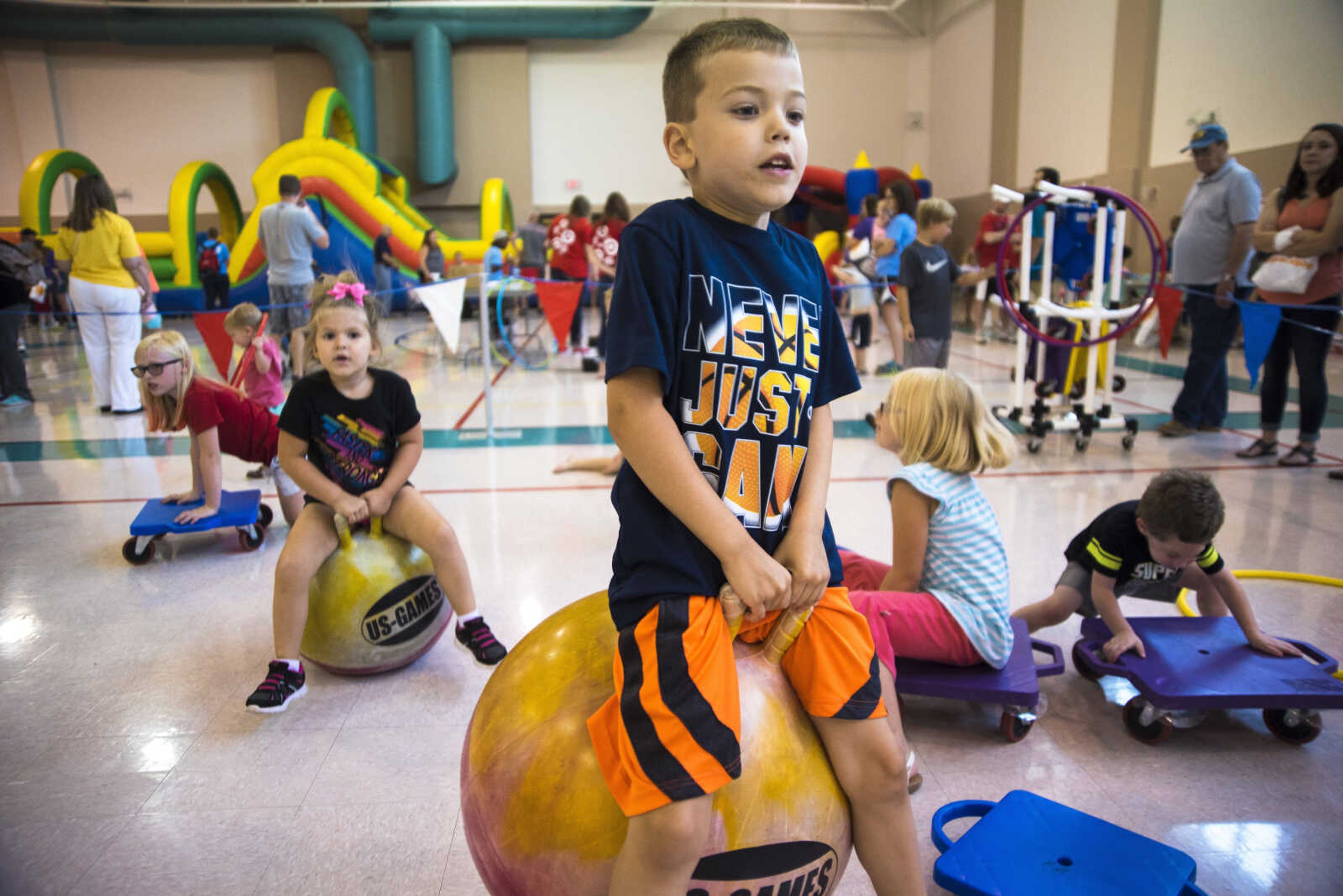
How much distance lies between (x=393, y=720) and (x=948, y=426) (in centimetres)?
202

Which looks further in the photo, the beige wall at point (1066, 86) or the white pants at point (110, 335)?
the beige wall at point (1066, 86)

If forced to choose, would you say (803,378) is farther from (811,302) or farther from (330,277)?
(330,277)

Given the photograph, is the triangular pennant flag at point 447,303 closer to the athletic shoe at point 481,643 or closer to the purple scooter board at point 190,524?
the purple scooter board at point 190,524

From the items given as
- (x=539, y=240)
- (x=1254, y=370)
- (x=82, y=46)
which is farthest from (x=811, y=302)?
(x=82, y=46)

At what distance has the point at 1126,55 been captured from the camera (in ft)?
40.7

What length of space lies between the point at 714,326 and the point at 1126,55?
13.4 m

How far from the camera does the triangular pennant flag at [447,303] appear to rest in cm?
655

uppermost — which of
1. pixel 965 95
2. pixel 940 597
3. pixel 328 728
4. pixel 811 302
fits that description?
pixel 965 95

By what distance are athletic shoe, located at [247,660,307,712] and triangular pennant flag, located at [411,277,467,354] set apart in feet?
12.2

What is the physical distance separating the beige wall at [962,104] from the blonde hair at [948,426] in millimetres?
15592

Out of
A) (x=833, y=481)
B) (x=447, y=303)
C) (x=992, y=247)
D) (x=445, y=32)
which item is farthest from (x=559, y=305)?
(x=445, y=32)

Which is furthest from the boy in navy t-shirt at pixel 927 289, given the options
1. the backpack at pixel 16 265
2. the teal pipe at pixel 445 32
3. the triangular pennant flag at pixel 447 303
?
the teal pipe at pixel 445 32

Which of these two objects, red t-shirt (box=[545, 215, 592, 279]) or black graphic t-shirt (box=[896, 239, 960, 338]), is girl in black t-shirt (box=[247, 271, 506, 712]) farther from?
red t-shirt (box=[545, 215, 592, 279])

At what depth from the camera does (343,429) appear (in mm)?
3238
